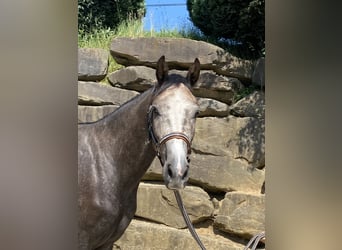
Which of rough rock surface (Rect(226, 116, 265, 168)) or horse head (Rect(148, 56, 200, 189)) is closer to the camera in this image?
horse head (Rect(148, 56, 200, 189))

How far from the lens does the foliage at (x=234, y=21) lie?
105 inches

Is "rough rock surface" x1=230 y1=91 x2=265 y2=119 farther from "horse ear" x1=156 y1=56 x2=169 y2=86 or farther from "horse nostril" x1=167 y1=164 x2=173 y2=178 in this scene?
"horse nostril" x1=167 y1=164 x2=173 y2=178

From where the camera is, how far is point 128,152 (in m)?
1.65

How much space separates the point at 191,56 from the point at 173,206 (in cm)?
88

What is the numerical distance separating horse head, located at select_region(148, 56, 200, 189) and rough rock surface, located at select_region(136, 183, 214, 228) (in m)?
1.08

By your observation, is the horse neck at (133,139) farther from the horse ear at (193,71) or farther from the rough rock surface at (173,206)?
the rough rock surface at (173,206)

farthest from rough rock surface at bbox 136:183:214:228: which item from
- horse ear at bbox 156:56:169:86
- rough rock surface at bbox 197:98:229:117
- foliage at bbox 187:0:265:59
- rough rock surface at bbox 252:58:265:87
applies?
horse ear at bbox 156:56:169:86

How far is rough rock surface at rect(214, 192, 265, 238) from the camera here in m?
2.48
